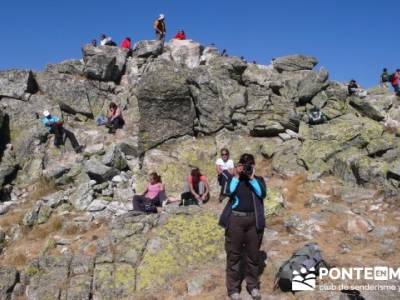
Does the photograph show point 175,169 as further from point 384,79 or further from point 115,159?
point 384,79

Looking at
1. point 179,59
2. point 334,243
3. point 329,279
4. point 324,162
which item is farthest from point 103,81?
point 329,279

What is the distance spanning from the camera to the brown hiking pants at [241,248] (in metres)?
10.4

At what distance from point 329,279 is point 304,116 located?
14.0m

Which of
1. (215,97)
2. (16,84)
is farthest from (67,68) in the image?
(215,97)

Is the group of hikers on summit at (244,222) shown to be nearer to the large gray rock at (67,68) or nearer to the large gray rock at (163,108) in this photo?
the large gray rock at (163,108)

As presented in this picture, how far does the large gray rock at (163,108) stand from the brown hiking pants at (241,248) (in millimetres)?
12525

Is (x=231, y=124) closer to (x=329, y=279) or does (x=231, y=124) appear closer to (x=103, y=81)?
(x=103, y=81)

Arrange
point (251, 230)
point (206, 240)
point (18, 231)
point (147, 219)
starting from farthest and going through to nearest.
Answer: point (18, 231) < point (147, 219) < point (206, 240) < point (251, 230)

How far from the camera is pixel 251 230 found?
1048cm

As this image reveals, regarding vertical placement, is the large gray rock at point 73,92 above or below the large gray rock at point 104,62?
below

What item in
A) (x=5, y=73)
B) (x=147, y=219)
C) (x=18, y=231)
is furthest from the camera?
(x=5, y=73)

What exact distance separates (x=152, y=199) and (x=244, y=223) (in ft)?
22.9

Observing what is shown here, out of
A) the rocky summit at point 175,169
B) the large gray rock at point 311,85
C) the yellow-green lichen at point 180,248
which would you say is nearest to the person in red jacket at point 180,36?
Result: the rocky summit at point 175,169

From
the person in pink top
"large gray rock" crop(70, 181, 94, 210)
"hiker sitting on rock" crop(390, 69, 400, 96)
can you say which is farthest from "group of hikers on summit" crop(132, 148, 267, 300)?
"hiker sitting on rock" crop(390, 69, 400, 96)
